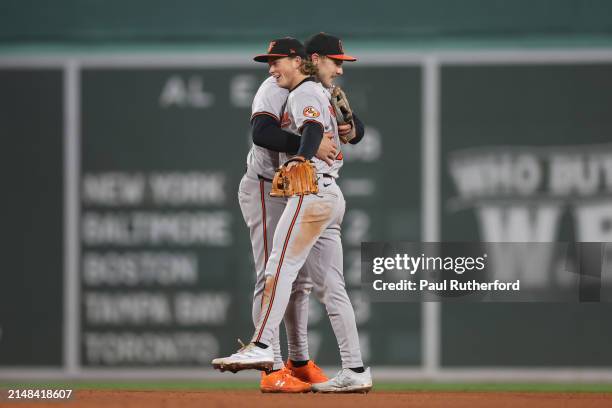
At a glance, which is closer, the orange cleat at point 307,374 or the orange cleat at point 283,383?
the orange cleat at point 283,383

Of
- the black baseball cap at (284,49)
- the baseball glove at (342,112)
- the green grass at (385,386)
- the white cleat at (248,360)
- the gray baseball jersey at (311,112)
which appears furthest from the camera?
the green grass at (385,386)

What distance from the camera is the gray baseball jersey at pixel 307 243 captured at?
5176 mm

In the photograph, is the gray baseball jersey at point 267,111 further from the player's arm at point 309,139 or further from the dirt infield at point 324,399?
the dirt infield at point 324,399

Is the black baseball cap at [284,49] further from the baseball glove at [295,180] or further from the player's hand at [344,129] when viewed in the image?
the baseball glove at [295,180]

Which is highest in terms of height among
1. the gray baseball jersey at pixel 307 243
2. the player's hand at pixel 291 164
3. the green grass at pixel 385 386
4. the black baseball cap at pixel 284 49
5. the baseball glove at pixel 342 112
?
the black baseball cap at pixel 284 49

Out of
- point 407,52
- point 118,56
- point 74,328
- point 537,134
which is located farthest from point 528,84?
point 74,328

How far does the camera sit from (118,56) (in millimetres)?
6688

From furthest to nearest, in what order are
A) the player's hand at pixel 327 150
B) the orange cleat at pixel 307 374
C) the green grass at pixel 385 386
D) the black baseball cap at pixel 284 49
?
the green grass at pixel 385 386, the orange cleat at pixel 307 374, the black baseball cap at pixel 284 49, the player's hand at pixel 327 150

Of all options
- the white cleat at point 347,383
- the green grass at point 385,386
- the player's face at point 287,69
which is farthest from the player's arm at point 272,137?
the green grass at point 385,386

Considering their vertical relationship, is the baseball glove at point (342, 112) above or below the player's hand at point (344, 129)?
above

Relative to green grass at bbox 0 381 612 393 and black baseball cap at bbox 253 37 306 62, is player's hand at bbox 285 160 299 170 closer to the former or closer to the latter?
black baseball cap at bbox 253 37 306 62

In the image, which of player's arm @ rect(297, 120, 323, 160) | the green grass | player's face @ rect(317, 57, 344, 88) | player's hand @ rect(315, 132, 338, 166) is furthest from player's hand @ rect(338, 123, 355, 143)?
the green grass

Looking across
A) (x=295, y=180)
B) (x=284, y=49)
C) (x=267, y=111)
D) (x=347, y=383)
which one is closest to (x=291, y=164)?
(x=295, y=180)

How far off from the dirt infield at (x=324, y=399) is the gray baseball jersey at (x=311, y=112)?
1087 mm
